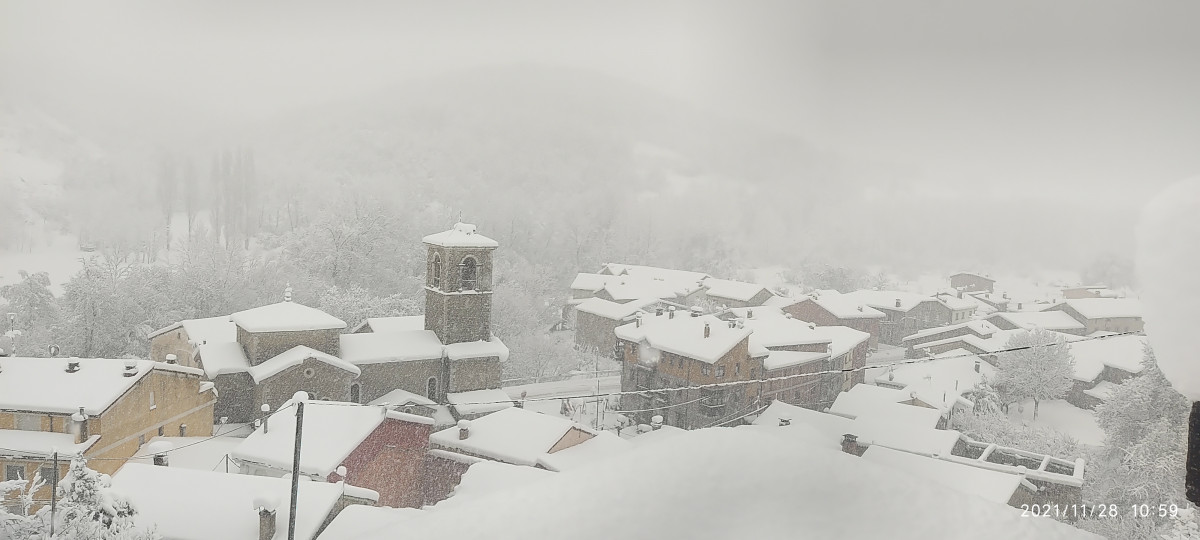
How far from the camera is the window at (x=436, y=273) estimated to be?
376 inches

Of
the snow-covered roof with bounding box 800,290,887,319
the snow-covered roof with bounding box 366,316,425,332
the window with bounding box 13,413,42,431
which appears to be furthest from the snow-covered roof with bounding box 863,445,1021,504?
the snow-covered roof with bounding box 366,316,425,332

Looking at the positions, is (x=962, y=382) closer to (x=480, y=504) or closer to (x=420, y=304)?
(x=480, y=504)

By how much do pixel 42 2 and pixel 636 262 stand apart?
11703 millimetres

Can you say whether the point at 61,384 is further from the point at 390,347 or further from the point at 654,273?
the point at 654,273

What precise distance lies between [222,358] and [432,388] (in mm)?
2470

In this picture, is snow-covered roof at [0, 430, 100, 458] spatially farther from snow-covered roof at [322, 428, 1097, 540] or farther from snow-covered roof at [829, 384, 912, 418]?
snow-covered roof at [829, 384, 912, 418]

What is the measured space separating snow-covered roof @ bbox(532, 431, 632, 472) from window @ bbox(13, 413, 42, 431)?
3845mm

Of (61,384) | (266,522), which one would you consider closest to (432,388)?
(61,384)

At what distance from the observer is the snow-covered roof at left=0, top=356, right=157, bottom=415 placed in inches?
216

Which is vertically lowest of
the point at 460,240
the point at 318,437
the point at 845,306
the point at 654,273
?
the point at 318,437

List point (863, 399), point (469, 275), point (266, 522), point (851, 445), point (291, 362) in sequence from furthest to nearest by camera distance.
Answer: point (469, 275) < point (291, 362) < point (863, 399) < point (851, 445) < point (266, 522)

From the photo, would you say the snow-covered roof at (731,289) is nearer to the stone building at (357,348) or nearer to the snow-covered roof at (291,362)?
the stone building at (357,348)

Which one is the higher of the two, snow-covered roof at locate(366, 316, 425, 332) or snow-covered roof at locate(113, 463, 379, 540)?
snow-covered roof at locate(366, 316, 425, 332)

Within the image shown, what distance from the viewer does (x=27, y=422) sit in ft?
17.8
